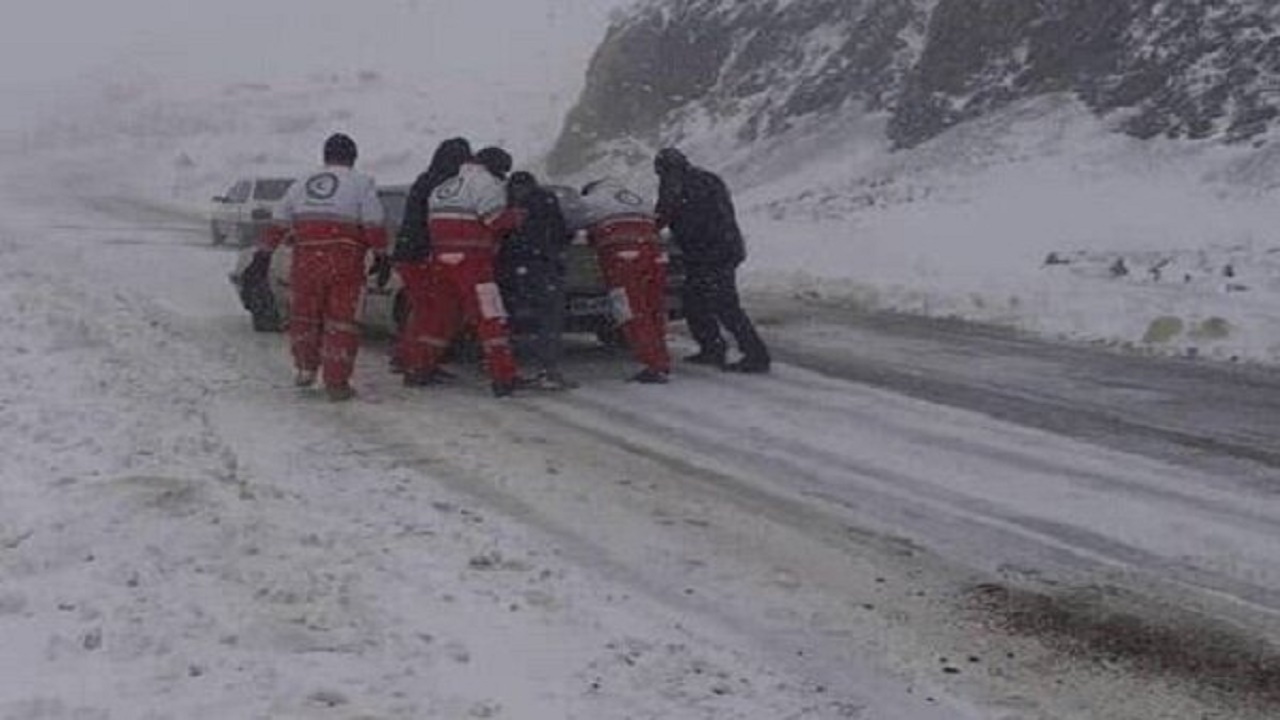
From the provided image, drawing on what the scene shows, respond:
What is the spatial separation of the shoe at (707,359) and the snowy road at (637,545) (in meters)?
0.80

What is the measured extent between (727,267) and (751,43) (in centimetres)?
2258

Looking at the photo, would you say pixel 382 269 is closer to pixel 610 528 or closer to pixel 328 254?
pixel 328 254

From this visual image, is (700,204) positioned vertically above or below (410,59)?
below

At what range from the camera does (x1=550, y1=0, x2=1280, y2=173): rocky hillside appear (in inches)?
853

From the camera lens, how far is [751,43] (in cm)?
3353

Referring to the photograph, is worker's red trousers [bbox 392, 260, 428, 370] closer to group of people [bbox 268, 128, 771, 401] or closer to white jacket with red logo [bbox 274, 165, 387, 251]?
group of people [bbox 268, 128, 771, 401]

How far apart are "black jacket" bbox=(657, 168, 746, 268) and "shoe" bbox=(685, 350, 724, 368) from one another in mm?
661

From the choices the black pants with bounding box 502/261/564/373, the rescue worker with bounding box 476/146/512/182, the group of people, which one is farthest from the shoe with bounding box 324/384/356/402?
the rescue worker with bounding box 476/146/512/182

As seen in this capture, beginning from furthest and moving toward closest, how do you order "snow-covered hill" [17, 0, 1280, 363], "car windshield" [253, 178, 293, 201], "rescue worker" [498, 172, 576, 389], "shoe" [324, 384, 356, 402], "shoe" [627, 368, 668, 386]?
1. "car windshield" [253, 178, 293, 201]
2. "snow-covered hill" [17, 0, 1280, 363]
3. "shoe" [627, 368, 668, 386]
4. "rescue worker" [498, 172, 576, 389]
5. "shoe" [324, 384, 356, 402]

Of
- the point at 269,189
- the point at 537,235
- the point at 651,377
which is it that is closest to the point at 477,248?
the point at 537,235

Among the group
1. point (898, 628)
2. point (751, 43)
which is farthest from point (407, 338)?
point (751, 43)

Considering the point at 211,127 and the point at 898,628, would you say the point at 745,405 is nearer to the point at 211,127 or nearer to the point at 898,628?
the point at 898,628

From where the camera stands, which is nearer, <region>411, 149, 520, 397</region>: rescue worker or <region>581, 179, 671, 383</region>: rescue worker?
<region>411, 149, 520, 397</region>: rescue worker

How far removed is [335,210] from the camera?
10438 millimetres
